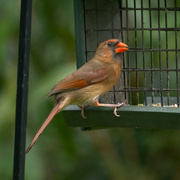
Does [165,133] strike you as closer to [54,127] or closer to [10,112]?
[54,127]

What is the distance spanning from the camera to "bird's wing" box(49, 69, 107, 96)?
15.4 feet

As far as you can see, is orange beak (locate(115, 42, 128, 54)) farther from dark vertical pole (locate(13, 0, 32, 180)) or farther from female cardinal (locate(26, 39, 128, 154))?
dark vertical pole (locate(13, 0, 32, 180))

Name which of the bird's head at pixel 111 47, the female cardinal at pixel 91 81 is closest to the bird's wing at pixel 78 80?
the female cardinal at pixel 91 81

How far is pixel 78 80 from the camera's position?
4.73 m

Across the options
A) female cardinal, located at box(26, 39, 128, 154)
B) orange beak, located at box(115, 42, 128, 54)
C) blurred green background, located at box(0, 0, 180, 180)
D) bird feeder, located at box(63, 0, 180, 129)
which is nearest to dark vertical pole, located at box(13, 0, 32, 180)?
bird feeder, located at box(63, 0, 180, 129)

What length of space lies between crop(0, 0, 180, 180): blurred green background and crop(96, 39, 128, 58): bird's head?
1.83ft

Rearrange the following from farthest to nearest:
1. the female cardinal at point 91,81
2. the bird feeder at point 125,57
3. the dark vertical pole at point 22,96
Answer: the female cardinal at point 91,81
the bird feeder at point 125,57
the dark vertical pole at point 22,96

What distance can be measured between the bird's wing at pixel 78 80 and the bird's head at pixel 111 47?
19 centimetres

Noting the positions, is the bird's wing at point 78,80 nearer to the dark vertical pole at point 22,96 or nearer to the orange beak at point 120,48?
the orange beak at point 120,48

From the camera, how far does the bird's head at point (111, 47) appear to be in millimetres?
4766

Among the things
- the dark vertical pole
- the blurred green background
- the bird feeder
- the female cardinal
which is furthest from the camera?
the blurred green background

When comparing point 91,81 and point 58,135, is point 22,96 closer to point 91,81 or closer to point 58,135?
point 91,81

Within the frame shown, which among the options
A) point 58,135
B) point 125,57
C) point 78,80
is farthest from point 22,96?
point 125,57

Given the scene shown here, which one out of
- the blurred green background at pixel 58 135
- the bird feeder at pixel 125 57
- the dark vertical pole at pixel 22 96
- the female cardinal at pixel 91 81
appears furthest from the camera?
the blurred green background at pixel 58 135
